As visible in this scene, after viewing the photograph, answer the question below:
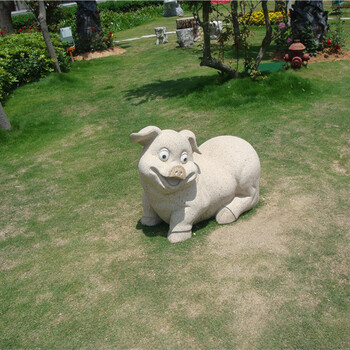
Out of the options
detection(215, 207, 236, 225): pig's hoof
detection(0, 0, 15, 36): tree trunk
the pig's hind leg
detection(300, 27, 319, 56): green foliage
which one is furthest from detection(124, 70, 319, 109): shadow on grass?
detection(0, 0, 15, 36): tree trunk

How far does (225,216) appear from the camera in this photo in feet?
15.7

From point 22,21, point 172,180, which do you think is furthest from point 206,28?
point 22,21

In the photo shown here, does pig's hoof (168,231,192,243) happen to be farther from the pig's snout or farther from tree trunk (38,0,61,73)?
tree trunk (38,0,61,73)

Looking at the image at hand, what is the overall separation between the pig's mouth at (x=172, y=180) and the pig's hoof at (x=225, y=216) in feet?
2.82

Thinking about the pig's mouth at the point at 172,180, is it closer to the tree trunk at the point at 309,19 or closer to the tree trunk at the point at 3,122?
the tree trunk at the point at 3,122

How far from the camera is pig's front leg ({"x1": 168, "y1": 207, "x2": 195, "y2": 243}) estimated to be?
14.6 ft

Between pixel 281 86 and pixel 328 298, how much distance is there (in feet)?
21.5

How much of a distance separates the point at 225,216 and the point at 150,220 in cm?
98

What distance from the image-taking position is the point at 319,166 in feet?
20.1

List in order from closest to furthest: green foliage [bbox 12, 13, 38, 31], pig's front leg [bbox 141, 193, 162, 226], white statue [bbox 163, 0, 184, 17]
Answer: pig's front leg [bbox 141, 193, 162, 226], green foliage [bbox 12, 13, 38, 31], white statue [bbox 163, 0, 184, 17]

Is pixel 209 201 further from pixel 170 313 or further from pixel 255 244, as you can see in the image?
pixel 170 313

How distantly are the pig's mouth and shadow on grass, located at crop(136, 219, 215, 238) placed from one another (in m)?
0.87

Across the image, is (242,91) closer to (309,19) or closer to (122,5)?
(309,19)

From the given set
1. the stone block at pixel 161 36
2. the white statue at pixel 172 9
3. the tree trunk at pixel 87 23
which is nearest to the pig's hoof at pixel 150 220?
the tree trunk at pixel 87 23
